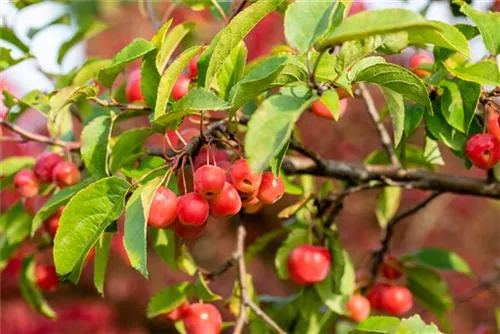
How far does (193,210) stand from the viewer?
0.94m

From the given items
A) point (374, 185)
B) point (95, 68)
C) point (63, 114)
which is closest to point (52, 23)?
point (63, 114)

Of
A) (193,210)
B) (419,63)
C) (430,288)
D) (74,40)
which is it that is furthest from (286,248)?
(74,40)

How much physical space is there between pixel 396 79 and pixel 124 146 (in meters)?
0.45

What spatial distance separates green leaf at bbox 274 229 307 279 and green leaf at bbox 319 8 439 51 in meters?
0.81

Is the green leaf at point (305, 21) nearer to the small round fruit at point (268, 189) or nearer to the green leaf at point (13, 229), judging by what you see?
the small round fruit at point (268, 189)

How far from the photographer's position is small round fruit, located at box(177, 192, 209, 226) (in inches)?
37.0

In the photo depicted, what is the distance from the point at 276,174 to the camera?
896 mm

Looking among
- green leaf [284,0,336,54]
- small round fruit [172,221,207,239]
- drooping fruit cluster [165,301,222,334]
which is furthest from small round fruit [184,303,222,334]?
green leaf [284,0,336,54]

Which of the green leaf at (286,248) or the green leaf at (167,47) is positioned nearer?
the green leaf at (167,47)

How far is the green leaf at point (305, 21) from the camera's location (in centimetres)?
84

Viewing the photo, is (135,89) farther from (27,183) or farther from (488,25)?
(488,25)

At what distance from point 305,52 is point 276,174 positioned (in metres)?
0.15

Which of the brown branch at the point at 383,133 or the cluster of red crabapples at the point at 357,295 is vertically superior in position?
the brown branch at the point at 383,133

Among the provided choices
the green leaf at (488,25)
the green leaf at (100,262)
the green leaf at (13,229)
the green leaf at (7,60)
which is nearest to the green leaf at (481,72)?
the green leaf at (488,25)
